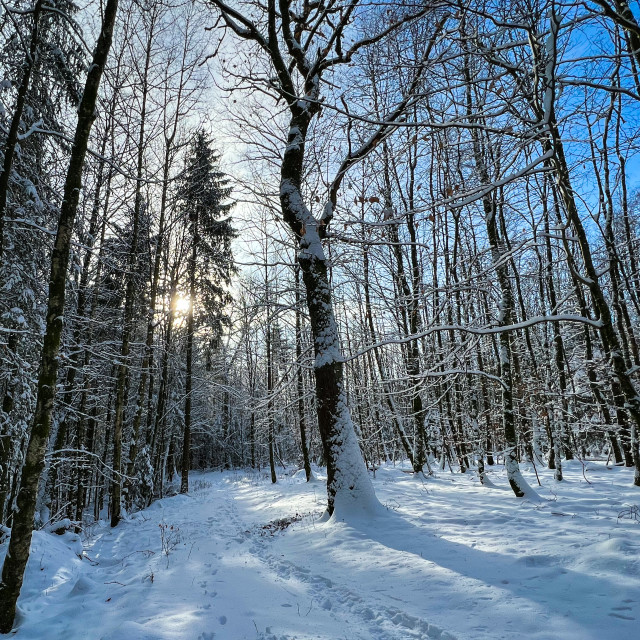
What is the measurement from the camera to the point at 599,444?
17.8 m

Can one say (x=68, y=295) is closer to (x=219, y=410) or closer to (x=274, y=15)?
(x=274, y=15)

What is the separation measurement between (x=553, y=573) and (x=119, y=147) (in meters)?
12.4

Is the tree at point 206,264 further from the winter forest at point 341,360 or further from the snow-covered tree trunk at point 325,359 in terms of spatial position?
the snow-covered tree trunk at point 325,359

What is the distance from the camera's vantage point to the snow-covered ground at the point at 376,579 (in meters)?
3.02

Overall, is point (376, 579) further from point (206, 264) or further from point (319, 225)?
point (206, 264)

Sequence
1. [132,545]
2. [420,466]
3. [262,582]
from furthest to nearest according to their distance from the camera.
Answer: [420,466]
[132,545]
[262,582]

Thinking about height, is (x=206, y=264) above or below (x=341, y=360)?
above

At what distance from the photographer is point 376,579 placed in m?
4.08

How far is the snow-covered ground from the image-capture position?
3021 millimetres

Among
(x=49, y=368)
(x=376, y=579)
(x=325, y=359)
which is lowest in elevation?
(x=376, y=579)

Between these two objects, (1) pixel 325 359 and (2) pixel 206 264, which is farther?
(2) pixel 206 264

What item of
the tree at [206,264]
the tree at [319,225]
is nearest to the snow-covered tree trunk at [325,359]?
the tree at [319,225]

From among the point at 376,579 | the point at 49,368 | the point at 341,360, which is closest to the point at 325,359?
the point at 341,360

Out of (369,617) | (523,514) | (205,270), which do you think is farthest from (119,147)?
(523,514)
